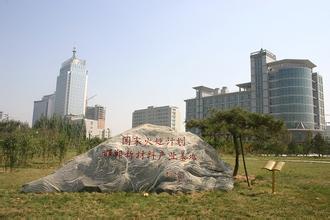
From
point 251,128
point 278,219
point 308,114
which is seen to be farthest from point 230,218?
point 308,114

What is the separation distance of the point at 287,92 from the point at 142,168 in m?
78.6

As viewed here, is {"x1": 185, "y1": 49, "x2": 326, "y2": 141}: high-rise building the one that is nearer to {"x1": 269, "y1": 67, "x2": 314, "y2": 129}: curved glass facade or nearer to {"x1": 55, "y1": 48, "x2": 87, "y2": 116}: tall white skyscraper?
{"x1": 269, "y1": 67, "x2": 314, "y2": 129}: curved glass facade

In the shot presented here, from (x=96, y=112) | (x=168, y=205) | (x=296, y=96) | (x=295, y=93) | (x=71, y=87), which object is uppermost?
(x=71, y=87)

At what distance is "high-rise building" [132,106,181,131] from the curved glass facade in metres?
39.5

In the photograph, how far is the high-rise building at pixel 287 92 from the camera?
8325cm

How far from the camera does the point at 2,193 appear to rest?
31.9 feet

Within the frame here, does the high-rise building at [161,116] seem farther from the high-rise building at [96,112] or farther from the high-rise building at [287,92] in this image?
the high-rise building at [287,92]

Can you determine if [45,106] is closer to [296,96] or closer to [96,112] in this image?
[96,112]

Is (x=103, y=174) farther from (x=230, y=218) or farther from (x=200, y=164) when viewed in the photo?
(x=230, y=218)

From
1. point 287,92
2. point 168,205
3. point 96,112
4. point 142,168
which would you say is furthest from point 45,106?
point 168,205

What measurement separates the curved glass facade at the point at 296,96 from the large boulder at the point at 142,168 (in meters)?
75.7

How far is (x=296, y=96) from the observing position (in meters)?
83.3

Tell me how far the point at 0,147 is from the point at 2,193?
457 inches

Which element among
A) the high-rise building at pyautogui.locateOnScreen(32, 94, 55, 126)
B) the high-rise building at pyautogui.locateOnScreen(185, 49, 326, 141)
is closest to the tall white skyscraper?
the high-rise building at pyautogui.locateOnScreen(32, 94, 55, 126)
